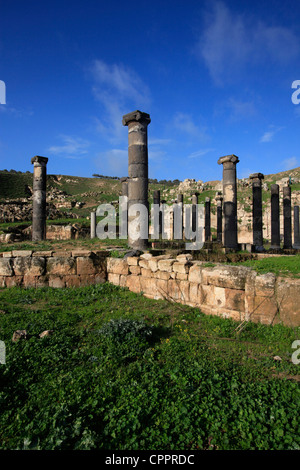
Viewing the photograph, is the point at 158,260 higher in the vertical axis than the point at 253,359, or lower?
higher

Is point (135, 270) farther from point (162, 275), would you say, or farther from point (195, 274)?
point (195, 274)

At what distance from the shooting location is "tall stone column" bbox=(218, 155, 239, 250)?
13992 mm

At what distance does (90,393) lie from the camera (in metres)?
3.39

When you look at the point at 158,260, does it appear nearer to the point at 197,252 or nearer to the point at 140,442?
the point at 197,252

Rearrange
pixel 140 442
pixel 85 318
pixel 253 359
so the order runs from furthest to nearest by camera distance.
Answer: pixel 85 318 → pixel 253 359 → pixel 140 442

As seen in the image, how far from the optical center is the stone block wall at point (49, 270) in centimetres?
893

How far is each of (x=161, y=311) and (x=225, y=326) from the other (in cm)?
167

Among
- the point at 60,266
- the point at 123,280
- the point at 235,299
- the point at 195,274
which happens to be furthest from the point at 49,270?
the point at 235,299

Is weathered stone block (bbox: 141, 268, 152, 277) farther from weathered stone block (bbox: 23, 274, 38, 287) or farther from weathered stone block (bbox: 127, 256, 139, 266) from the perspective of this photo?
weathered stone block (bbox: 23, 274, 38, 287)

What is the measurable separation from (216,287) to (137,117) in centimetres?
731

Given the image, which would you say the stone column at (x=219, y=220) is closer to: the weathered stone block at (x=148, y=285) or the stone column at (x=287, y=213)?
the stone column at (x=287, y=213)
